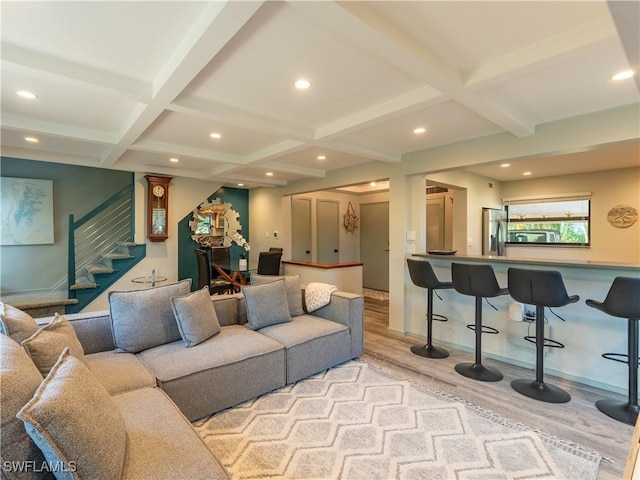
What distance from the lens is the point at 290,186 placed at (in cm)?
628

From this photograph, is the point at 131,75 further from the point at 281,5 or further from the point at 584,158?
the point at 584,158

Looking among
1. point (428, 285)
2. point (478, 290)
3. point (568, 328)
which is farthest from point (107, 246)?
point (568, 328)

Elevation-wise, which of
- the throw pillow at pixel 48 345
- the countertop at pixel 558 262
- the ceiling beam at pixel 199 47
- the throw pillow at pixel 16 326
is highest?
the ceiling beam at pixel 199 47

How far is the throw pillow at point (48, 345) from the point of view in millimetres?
1502

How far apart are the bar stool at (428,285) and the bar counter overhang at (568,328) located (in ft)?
1.10

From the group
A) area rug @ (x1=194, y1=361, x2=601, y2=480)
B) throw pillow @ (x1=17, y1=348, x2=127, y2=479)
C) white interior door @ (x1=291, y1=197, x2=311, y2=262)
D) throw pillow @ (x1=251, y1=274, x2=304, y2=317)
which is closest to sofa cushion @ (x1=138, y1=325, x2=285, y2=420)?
area rug @ (x1=194, y1=361, x2=601, y2=480)

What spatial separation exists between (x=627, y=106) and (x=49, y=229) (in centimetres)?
725

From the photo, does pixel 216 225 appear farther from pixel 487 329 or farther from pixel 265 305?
pixel 487 329

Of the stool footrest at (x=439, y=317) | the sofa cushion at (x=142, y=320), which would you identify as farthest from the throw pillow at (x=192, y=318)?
the stool footrest at (x=439, y=317)

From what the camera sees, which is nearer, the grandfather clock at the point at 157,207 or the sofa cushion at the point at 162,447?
the sofa cushion at the point at 162,447

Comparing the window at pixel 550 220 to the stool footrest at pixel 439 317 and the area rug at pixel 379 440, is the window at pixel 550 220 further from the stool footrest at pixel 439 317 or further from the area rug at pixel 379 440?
the area rug at pixel 379 440

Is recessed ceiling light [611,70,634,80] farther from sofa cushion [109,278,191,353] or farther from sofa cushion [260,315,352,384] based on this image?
sofa cushion [109,278,191,353]

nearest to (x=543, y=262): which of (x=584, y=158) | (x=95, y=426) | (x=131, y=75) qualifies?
(x=584, y=158)

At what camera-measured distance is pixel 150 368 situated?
7.28ft
